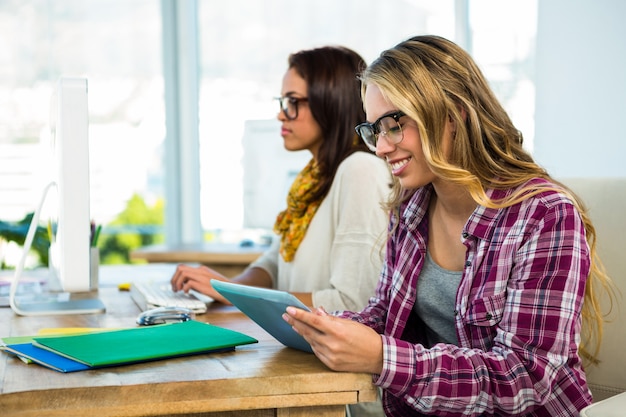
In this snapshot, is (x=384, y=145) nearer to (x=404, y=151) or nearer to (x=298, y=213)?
(x=404, y=151)

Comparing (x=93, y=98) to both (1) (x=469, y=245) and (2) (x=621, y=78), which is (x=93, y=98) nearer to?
(2) (x=621, y=78)

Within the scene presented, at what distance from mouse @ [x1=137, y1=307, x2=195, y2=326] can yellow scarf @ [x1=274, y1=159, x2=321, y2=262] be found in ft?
2.20

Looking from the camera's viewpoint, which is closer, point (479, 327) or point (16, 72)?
point (479, 327)

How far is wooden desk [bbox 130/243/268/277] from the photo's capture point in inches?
125

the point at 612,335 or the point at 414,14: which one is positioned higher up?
the point at 414,14

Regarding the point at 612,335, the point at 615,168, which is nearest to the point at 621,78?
the point at 615,168

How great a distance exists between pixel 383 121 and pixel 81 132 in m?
0.58

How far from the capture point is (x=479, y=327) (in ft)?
4.44

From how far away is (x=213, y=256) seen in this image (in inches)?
125

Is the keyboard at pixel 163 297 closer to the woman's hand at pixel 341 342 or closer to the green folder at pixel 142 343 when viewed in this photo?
the green folder at pixel 142 343

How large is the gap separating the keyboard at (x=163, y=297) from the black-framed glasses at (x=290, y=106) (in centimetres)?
59

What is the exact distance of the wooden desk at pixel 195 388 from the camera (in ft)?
3.46

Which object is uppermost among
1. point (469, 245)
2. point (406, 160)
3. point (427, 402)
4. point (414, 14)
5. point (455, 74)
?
point (414, 14)

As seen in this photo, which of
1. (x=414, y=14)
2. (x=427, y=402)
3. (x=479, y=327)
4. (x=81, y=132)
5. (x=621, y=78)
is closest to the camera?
(x=427, y=402)
